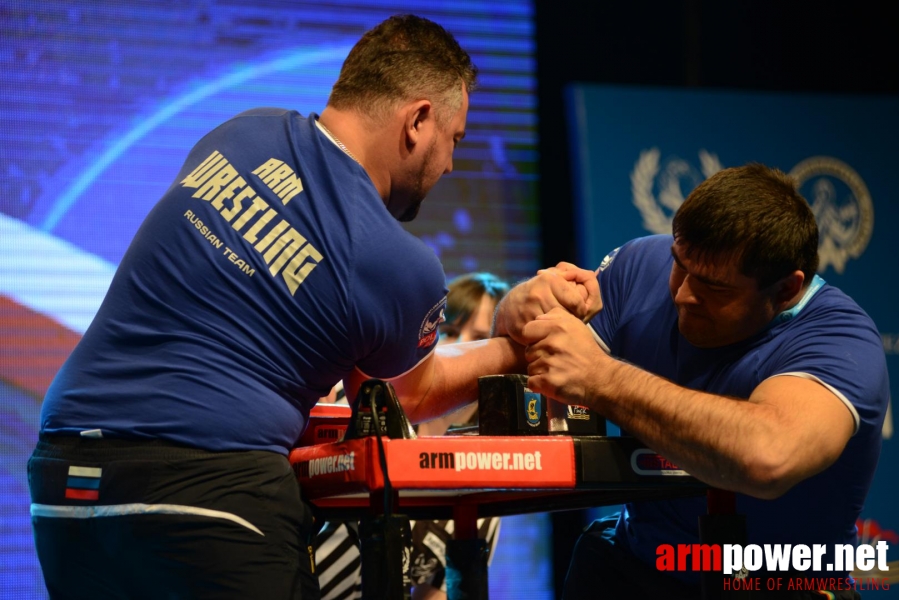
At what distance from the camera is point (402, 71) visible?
204cm

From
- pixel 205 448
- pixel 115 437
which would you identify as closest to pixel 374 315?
pixel 205 448

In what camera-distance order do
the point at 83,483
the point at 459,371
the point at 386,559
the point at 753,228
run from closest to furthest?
1. the point at 386,559
2. the point at 83,483
3. the point at 753,228
4. the point at 459,371

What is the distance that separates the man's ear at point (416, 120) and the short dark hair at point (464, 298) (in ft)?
5.84

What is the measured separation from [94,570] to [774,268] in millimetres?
1437

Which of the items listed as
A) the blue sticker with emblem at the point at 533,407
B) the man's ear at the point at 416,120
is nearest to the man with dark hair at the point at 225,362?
the man's ear at the point at 416,120

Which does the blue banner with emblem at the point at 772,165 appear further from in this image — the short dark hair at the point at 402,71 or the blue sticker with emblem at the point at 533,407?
the blue sticker with emblem at the point at 533,407

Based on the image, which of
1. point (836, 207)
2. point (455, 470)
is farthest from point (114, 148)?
point (836, 207)

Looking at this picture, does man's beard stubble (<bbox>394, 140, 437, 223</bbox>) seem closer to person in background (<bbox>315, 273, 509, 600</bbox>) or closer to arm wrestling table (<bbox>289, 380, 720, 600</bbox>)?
arm wrestling table (<bbox>289, 380, 720, 600</bbox>)

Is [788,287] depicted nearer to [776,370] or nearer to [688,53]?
[776,370]

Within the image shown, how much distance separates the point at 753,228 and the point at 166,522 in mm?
1277

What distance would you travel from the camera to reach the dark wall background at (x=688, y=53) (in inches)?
196

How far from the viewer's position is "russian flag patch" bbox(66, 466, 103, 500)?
1.64 m

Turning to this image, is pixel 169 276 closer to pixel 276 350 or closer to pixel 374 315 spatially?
pixel 276 350

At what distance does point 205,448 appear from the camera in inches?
65.2
